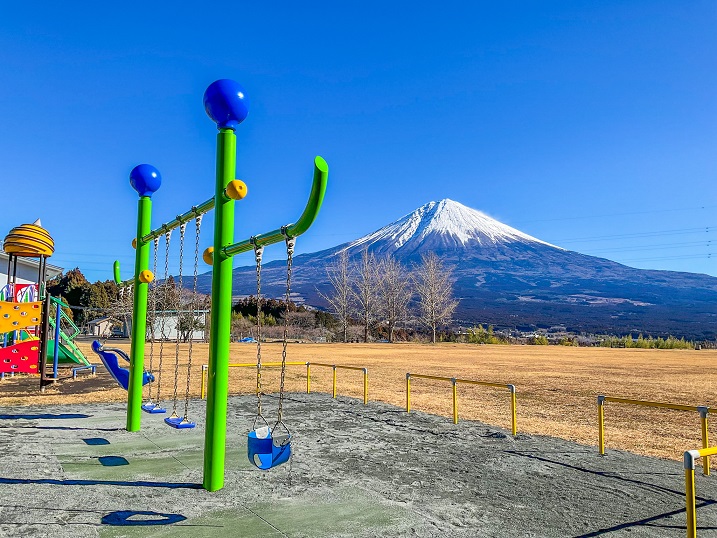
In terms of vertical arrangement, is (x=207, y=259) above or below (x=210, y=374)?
above

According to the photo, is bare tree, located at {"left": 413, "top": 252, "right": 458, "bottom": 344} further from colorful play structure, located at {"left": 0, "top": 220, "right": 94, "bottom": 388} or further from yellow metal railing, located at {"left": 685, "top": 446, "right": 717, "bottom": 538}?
yellow metal railing, located at {"left": 685, "top": 446, "right": 717, "bottom": 538}

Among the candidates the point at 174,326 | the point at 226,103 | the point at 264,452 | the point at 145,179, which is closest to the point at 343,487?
the point at 264,452

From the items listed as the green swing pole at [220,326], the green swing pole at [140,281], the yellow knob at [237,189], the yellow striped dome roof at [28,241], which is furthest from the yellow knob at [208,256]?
the yellow striped dome roof at [28,241]

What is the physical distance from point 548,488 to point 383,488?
5.86ft

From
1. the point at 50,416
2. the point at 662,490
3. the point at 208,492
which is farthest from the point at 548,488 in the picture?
the point at 50,416

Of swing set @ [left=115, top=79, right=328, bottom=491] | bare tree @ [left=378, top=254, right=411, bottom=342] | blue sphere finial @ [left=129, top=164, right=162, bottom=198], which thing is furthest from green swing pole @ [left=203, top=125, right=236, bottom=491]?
bare tree @ [left=378, top=254, right=411, bottom=342]

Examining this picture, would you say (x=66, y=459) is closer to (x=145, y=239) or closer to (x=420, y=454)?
(x=145, y=239)

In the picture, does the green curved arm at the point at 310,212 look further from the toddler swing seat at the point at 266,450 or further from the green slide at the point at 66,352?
the green slide at the point at 66,352

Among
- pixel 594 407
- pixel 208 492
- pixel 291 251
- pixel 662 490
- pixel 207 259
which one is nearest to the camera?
pixel 291 251

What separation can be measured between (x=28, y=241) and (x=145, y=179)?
8.82m

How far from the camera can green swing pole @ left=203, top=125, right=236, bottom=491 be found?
5.57 meters

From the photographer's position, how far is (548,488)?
5.94 meters

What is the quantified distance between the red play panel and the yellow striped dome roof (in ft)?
10.7

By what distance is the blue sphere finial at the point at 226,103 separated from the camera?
582cm
